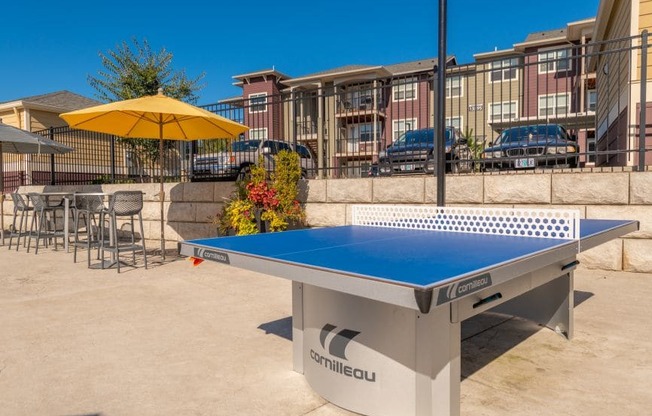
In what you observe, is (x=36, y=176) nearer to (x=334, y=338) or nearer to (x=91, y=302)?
(x=91, y=302)

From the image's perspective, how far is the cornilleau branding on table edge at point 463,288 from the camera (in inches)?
62.6

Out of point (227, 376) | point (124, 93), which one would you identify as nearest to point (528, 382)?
point (227, 376)

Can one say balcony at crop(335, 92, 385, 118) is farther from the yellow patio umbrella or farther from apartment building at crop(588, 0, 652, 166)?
apartment building at crop(588, 0, 652, 166)

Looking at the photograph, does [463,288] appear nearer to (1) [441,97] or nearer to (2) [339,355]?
(2) [339,355]

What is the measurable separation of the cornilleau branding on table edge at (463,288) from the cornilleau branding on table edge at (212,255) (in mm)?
1339

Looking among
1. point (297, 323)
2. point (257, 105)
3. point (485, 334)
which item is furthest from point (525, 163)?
point (297, 323)

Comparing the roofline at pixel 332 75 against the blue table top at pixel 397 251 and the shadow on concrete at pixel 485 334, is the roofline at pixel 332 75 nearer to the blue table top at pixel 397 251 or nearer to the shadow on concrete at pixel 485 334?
the shadow on concrete at pixel 485 334

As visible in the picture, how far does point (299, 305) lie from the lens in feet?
9.63

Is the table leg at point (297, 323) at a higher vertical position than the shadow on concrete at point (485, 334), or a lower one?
higher

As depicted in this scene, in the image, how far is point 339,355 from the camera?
2.51 metres

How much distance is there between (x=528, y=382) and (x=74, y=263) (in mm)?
7889

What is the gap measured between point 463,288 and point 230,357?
2.28 m

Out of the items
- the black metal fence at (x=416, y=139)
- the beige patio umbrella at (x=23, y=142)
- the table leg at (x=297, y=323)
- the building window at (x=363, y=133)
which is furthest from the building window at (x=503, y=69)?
the beige patio umbrella at (x=23, y=142)

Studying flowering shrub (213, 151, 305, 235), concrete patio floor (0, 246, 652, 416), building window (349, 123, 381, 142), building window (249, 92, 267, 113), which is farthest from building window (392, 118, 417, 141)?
concrete patio floor (0, 246, 652, 416)
